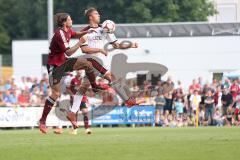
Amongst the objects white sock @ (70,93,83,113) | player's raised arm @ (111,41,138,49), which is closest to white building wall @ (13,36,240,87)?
white sock @ (70,93,83,113)

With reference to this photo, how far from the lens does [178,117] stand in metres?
33.8

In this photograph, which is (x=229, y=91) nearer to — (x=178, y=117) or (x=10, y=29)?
(x=178, y=117)

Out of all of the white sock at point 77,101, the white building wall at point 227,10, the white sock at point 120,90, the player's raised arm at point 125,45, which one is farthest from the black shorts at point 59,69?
the white building wall at point 227,10

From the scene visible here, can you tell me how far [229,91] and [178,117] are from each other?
2.17 meters

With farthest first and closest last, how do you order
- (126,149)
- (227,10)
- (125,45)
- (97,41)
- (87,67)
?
(227,10) < (97,41) < (87,67) < (125,45) < (126,149)

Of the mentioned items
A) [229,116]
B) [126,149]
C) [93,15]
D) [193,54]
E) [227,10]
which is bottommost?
[126,149]

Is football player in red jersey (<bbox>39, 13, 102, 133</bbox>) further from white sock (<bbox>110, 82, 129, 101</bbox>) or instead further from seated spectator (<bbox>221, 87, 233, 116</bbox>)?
seated spectator (<bbox>221, 87, 233, 116</bbox>)

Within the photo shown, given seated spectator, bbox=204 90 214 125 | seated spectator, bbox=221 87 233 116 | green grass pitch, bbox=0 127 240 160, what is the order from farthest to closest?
seated spectator, bbox=204 90 214 125
seated spectator, bbox=221 87 233 116
green grass pitch, bbox=0 127 240 160

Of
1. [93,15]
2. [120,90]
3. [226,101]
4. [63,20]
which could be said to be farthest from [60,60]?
[226,101]

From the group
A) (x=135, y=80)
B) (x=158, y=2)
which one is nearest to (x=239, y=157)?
(x=135, y=80)

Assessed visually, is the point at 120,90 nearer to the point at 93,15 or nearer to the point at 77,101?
the point at 77,101

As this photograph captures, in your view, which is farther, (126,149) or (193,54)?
(193,54)

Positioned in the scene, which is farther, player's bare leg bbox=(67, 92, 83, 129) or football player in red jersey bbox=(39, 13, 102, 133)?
player's bare leg bbox=(67, 92, 83, 129)

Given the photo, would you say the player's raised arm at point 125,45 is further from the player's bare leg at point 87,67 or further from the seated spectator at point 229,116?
the seated spectator at point 229,116
